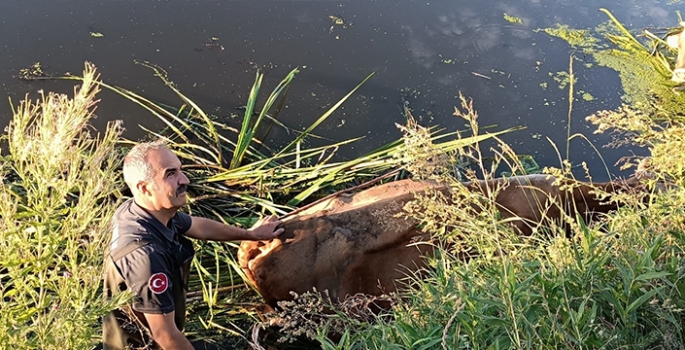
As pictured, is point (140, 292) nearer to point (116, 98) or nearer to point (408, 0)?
point (116, 98)

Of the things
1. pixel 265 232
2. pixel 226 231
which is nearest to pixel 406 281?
pixel 265 232

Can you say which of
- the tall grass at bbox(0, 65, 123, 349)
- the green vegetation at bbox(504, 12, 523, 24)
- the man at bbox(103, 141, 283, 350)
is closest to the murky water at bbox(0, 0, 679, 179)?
the green vegetation at bbox(504, 12, 523, 24)

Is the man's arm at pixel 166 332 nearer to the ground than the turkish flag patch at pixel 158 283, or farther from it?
nearer to the ground

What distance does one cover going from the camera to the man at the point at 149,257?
1.96 meters

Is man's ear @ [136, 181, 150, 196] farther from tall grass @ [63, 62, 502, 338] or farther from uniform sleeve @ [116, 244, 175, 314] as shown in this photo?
tall grass @ [63, 62, 502, 338]

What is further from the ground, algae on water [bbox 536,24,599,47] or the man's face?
the man's face

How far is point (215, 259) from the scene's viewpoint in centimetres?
286

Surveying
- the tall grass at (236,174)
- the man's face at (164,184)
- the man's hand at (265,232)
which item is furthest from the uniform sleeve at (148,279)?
the tall grass at (236,174)

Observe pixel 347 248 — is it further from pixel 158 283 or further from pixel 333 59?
pixel 333 59

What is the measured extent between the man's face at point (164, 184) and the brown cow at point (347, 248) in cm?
53

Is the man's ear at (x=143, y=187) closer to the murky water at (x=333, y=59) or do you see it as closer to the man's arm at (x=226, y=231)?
the man's arm at (x=226, y=231)

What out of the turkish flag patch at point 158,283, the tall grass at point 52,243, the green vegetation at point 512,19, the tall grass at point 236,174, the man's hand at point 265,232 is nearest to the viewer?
the tall grass at point 52,243

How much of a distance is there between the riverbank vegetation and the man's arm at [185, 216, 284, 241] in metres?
0.26

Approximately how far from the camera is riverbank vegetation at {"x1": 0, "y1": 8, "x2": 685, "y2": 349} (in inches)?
49.4
